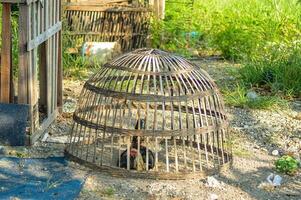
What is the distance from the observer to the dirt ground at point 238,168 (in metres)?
5.29

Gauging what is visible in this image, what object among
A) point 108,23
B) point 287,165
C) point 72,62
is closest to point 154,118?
point 287,165

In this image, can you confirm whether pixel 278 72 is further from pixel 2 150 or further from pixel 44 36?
pixel 2 150

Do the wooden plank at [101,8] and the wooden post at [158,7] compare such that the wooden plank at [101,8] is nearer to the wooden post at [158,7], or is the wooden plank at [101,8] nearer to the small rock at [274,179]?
the wooden post at [158,7]

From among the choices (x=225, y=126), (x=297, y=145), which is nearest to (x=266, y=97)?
(x=297, y=145)

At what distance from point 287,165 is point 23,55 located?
2.61m

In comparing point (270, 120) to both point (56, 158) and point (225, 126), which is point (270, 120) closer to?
point (225, 126)

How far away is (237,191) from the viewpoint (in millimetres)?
5418

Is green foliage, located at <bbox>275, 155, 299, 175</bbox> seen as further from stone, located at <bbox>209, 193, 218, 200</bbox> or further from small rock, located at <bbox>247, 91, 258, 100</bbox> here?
small rock, located at <bbox>247, 91, 258, 100</bbox>

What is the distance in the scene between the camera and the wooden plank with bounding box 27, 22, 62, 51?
6.03 meters

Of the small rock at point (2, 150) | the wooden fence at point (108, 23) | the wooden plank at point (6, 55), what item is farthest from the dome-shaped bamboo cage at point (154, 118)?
the wooden fence at point (108, 23)

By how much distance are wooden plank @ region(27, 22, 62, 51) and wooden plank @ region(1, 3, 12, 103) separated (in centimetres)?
22

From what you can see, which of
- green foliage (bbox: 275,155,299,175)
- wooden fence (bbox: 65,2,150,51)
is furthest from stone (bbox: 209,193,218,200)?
wooden fence (bbox: 65,2,150,51)

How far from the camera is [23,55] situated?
600 cm

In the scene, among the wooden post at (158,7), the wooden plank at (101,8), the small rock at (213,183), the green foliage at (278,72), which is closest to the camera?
the small rock at (213,183)
